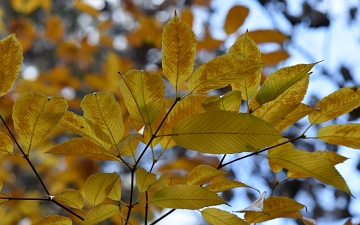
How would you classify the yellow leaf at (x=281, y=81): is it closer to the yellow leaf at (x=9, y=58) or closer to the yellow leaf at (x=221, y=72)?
the yellow leaf at (x=221, y=72)

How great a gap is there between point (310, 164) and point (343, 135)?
0.05 m

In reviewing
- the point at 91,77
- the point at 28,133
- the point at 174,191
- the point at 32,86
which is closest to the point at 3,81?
the point at 28,133

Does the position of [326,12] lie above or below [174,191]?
above

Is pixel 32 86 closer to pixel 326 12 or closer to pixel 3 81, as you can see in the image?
pixel 326 12

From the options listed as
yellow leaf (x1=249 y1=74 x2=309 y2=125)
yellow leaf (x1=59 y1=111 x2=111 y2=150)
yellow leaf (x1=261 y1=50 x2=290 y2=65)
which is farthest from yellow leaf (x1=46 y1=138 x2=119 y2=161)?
yellow leaf (x1=261 y1=50 x2=290 y2=65)

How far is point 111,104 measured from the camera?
1.20 feet

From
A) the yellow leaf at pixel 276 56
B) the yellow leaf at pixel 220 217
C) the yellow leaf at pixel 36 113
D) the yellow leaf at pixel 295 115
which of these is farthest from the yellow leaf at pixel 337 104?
the yellow leaf at pixel 276 56

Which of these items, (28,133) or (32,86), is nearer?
(28,133)

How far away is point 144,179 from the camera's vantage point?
37cm

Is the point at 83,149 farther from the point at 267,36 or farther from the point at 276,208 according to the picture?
the point at 267,36

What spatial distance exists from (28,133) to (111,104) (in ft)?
0.27

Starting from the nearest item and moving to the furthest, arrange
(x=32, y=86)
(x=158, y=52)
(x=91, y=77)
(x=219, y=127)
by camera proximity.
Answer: (x=219, y=127)
(x=91, y=77)
(x=32, y=86)
(x=158, y=52)

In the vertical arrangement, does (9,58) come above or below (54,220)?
above

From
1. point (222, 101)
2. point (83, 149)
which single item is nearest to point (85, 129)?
point (83, 149)
